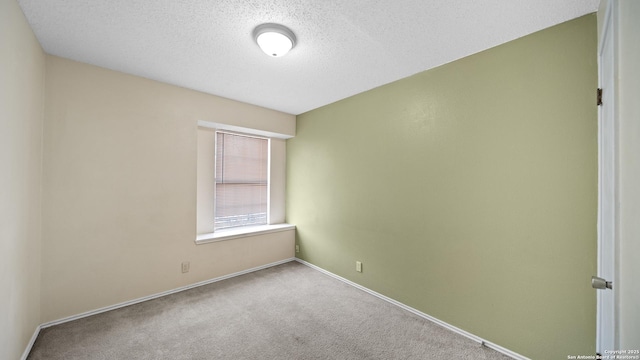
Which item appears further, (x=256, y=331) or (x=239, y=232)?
(x=239, y=232)

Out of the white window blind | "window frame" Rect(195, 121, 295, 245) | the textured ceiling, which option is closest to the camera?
the textured ceiling

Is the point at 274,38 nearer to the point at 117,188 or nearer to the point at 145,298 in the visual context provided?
the point at 117,188

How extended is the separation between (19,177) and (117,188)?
84 centimetres

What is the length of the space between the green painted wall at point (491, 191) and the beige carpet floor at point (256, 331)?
36 centimetres

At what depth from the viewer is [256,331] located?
7.07 ft

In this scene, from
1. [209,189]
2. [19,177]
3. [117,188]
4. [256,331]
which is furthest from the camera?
[209,189]

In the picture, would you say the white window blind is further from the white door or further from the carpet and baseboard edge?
the white door

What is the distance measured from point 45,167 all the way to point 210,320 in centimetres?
205

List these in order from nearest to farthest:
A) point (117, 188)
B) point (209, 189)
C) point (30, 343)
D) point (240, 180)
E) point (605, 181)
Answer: point (605, 181) → point (30, 343) → point (117, 188) → point (209, 189) → point (240, 180)

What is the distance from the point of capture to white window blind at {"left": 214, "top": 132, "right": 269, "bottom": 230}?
11.7 ft

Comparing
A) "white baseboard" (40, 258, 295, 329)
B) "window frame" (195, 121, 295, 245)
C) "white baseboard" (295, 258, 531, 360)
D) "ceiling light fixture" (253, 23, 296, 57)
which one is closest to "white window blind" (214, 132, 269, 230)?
"window frame" (195, 121, 295, 245)

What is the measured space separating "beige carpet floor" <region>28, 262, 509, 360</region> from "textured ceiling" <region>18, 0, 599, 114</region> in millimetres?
2491

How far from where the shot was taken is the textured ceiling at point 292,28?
156 centimetres

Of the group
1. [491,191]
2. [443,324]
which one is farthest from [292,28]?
[443,324]
